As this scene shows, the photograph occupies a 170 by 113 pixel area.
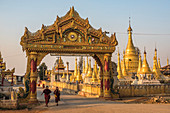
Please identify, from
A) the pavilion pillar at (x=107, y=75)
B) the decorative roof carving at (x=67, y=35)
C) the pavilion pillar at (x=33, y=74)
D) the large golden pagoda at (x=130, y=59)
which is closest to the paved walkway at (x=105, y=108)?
the pavilion pillar at (x=33, y=74)

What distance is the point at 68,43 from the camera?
19.7 m

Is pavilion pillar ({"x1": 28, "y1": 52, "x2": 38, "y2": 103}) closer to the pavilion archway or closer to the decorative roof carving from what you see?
the pavilion archway

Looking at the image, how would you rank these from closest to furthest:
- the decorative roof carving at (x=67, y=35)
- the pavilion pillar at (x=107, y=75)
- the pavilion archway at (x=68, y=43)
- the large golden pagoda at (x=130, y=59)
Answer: the pavilion archway at (x=68, y=43) < the decorative roof carving at (x=67, y=35) < the pavilion pillar at (x=107, y=75) < the large golden pagoda at (x=130, y=59)

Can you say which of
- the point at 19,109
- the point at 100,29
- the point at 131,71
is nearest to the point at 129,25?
the point at 131,71

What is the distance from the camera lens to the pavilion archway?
1878cm

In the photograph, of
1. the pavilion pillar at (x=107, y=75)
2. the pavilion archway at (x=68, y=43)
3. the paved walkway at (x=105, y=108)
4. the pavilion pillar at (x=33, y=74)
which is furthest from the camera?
the pavilion pillar at (x=107, y=75)

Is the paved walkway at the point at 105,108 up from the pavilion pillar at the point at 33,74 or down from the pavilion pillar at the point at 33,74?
down

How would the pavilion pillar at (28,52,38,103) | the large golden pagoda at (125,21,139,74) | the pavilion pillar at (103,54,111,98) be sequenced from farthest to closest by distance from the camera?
the large golden pagoda at (125,21,139,74) < the pavilion pillar at (103,54,111,98) < the pavilion pillar at (28,52,38,103)

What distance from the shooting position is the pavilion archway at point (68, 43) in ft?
61.6

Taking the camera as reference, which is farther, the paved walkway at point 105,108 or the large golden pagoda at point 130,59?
the large golden pagoda at point 130,59

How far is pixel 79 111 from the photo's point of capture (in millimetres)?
13352

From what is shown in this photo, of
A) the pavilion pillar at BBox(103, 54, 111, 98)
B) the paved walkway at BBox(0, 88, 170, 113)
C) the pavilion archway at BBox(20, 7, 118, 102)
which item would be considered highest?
the pavilion archway at BBox(20, 7, 118, 102)

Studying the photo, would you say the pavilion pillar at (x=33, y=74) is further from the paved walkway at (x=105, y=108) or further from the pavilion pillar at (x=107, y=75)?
the pavilion pillar at (x=107, y=75)

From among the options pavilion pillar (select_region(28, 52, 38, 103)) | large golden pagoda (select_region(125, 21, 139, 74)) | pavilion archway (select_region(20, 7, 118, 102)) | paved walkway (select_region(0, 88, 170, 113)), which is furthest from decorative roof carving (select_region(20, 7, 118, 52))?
large golden pagoda (select_region(125, 21, 139, 74))
